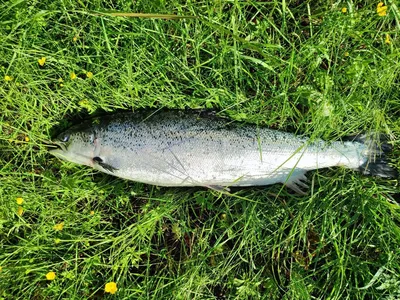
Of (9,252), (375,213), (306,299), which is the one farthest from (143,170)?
(375,213)

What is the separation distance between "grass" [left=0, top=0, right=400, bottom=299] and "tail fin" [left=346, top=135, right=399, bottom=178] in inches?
3.0

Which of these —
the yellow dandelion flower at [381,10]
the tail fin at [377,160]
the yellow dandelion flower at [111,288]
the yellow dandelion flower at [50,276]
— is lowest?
the yellow dandelion flower at [50,276]

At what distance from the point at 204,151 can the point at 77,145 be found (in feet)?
3.30

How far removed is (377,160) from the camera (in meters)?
Result: 2.92

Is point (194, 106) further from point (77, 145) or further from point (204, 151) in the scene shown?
point (77, 145)

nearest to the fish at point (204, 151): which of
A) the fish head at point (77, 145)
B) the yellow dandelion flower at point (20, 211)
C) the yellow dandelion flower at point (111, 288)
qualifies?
the fish head at point (77, 145)

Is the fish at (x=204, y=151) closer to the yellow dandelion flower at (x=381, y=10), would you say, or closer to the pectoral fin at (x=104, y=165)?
the pectoral fin at (x=104, y=165)

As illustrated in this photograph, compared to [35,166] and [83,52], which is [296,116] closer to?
[83,52]

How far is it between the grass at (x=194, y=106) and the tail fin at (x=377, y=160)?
77mm

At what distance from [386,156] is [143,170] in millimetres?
1918

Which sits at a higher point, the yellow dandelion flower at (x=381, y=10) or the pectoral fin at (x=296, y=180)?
the yellow dandelion flower at (x=381, y=10)

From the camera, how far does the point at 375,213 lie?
277 centimetres

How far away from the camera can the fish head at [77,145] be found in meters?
2.90

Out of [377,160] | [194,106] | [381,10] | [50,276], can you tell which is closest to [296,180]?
[377,160]
